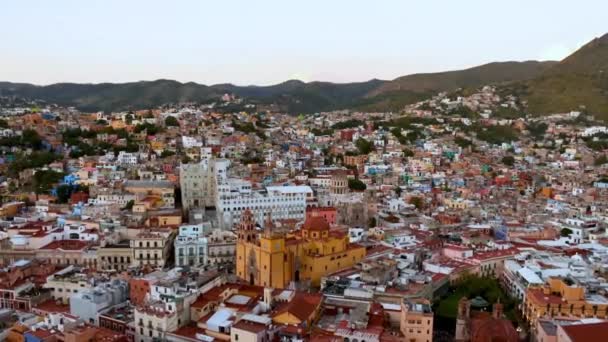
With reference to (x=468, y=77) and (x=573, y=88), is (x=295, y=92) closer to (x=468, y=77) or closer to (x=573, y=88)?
(x=468, y=77)

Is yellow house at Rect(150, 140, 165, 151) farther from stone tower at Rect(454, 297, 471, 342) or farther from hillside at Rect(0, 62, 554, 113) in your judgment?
hillside at Rect(0, 62, 554, 113)

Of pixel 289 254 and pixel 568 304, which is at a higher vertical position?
pixel 289 254

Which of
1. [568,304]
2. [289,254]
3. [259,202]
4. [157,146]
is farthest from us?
[157,146]

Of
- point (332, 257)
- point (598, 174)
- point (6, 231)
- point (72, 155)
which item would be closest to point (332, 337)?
point (332, 257)

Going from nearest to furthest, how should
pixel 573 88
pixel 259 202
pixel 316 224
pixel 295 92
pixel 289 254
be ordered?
1. pixel 289 254
2. pixel 316 224
3. pixel 259 202
4. pixel 573 88
5. pixel 295 92

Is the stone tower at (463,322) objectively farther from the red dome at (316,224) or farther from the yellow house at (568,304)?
the red dome at (316,224)

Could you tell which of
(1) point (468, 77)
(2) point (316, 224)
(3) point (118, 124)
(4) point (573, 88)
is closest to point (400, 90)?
(1) point (468, 77)

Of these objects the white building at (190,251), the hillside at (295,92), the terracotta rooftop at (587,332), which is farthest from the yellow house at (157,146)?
the hillside at (295,92)
